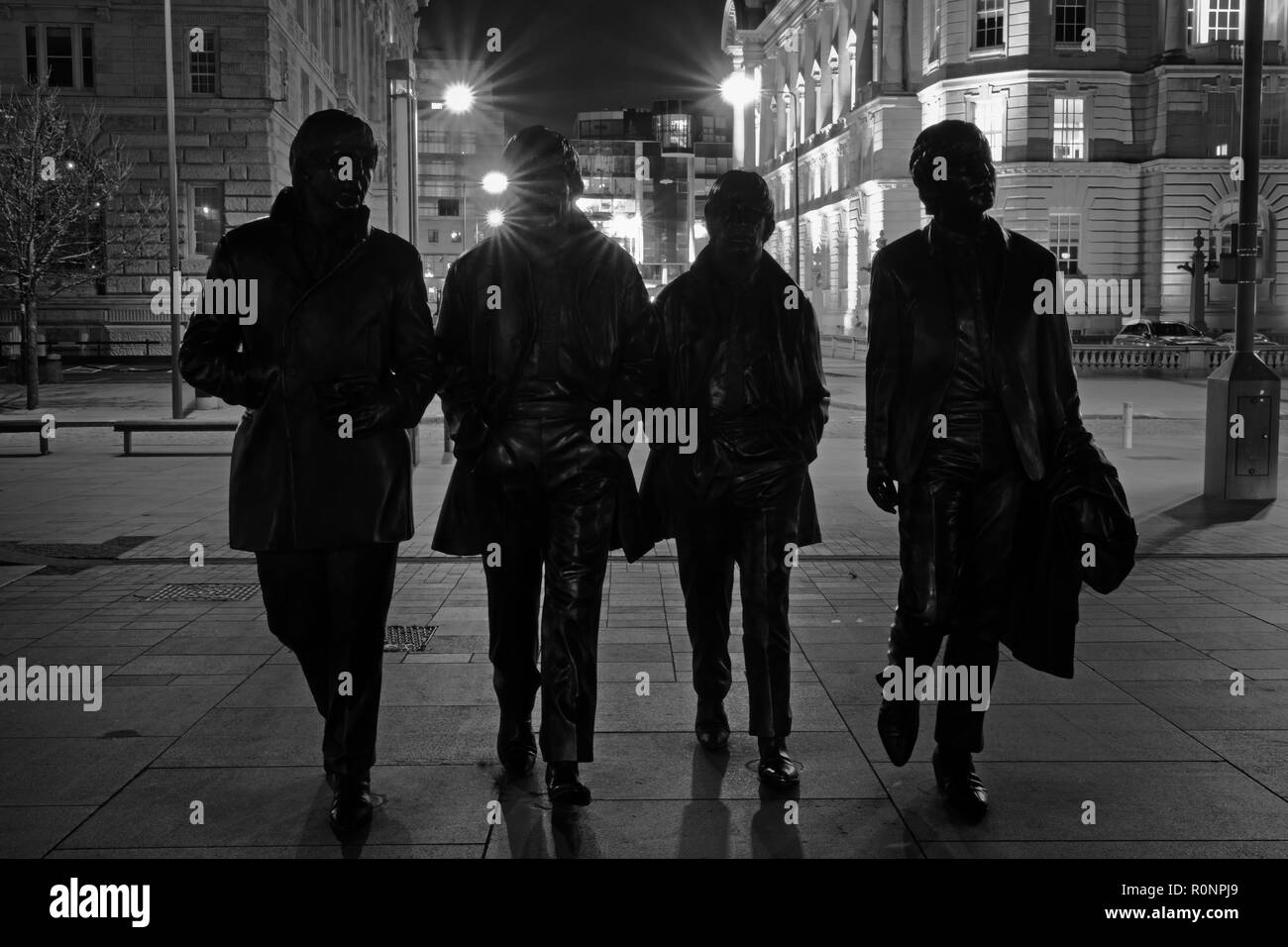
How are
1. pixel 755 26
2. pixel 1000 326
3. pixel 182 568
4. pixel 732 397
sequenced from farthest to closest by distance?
pixel 755 26 < pixel 182 568 < pixel 732 397 < pixel 1000 326

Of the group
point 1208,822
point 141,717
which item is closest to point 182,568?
point 141,717

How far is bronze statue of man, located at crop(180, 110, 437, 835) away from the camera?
13.6ft

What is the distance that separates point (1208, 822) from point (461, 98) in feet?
62.6

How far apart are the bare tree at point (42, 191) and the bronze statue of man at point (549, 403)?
22975 millimetres

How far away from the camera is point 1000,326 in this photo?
14.5ft

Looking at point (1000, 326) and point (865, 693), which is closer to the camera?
point (1000, 326)

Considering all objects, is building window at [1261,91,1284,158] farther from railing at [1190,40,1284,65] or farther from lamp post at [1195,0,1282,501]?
lamp post at [1195,0,1282,501]

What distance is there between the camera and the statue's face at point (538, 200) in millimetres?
4543

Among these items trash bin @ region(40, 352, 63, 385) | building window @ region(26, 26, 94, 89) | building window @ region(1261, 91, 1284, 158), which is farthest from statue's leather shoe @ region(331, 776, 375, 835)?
building window @ region(1261, 91, 1284, 158)

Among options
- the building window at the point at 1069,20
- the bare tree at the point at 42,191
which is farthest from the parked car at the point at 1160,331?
the bare tree at the point at 42,191

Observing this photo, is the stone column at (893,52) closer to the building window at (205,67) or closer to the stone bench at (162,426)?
the building window at (205,67)

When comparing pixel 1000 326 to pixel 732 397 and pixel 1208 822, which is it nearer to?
pixel 732 397

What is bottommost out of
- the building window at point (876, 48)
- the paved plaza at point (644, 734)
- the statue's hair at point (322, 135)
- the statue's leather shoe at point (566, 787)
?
Answer: the paved plaza at point (644, 734)

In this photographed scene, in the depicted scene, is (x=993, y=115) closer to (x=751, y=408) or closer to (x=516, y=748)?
(x=751, y=408)
